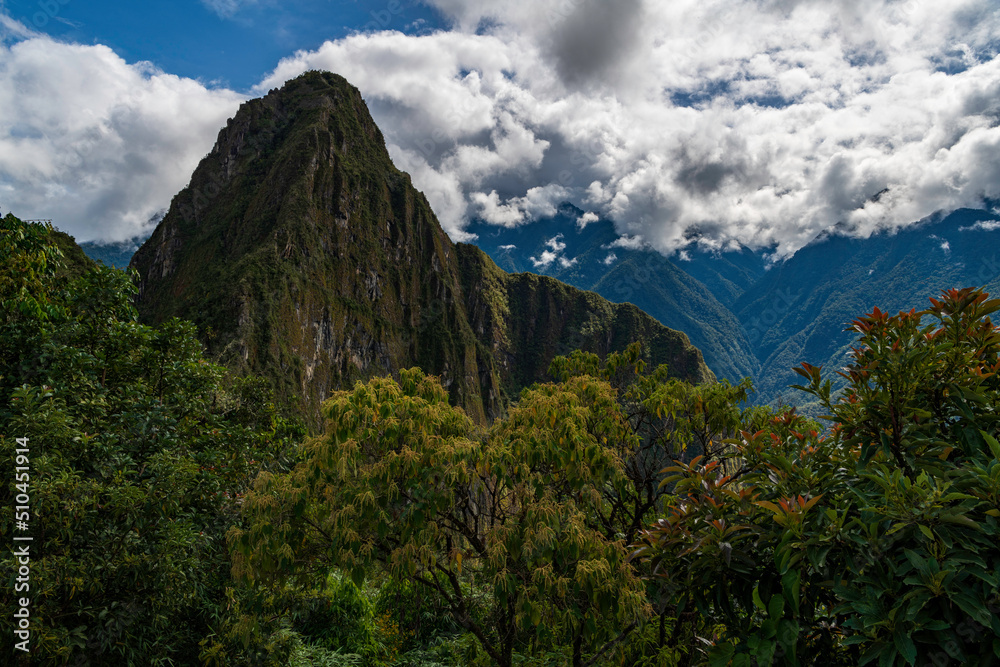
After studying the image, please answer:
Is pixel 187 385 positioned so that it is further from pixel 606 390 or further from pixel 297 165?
pixel 297 165

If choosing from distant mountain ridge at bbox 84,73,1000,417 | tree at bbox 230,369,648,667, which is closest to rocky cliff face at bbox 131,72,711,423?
distant mountain ridge at bbox 84,73,1000,417

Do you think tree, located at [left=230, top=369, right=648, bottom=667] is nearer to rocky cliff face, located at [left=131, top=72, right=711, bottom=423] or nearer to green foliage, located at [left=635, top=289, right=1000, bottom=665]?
green foliage, located at [left=635, top=289, right=1000, bottom=665]

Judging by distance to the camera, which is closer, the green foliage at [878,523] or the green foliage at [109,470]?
the green foliage at [878,523]

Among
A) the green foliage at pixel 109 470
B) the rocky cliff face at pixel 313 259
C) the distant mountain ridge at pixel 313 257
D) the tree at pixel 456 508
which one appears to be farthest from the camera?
the distant mountain ridge at pixel 313 257

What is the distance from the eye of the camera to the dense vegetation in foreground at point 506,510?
256 centimetres

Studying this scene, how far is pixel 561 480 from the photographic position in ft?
19.9

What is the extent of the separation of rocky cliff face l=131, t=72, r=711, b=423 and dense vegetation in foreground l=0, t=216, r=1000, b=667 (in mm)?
91511

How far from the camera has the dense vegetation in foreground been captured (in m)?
2.56

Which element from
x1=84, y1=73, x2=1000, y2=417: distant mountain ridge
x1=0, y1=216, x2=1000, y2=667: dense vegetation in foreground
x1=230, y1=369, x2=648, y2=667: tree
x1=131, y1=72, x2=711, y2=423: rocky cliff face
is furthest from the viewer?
x1=84, y1=73, x2=1000, y2=417: distant mountain ridge

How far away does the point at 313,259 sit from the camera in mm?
127500

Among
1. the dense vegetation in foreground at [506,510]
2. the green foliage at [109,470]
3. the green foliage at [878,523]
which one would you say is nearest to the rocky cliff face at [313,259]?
the green foliage at [109,470]

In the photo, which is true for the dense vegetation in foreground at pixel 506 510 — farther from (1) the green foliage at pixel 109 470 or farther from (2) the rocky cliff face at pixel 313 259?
(2) the rocky cliff face at pixel 313 259

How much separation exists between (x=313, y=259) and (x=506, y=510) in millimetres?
133359

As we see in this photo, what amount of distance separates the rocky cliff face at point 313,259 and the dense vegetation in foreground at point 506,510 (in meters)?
91.5
